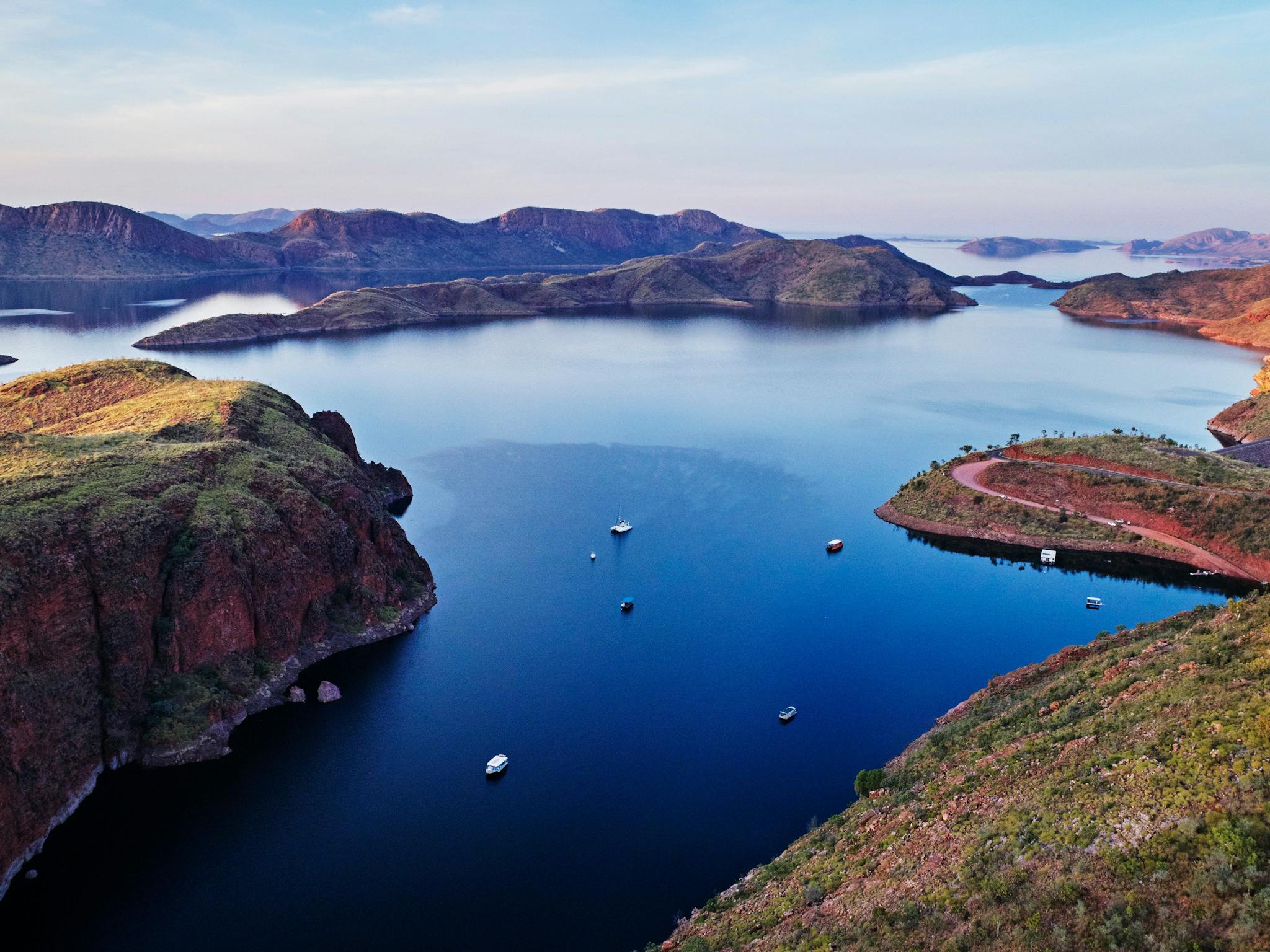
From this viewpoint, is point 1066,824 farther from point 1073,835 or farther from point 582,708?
point 582,708

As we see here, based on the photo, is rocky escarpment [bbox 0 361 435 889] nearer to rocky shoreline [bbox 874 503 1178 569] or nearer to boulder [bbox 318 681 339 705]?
boulder [bbox 318 681 339 705]

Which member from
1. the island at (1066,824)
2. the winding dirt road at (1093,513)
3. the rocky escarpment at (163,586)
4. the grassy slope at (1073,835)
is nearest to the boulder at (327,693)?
the rocky escarpment at (163,586)

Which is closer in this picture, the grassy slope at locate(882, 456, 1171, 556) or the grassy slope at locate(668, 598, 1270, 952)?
the grassy slope at locate(668, 598, 1270, 952)

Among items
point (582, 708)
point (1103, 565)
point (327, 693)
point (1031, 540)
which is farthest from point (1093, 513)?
point (327, 693)

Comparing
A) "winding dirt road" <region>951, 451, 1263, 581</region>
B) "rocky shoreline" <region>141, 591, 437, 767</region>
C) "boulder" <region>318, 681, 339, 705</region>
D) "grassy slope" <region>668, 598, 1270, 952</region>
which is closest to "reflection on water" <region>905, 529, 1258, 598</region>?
"winding dirt road" <region>951, 451, 1263, 581</region>

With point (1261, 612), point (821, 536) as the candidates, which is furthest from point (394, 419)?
point (1261, 612)
